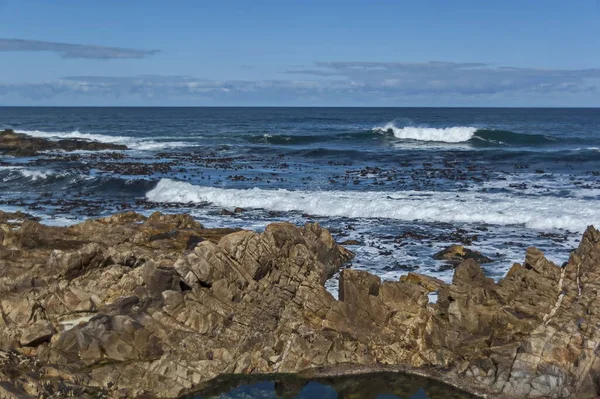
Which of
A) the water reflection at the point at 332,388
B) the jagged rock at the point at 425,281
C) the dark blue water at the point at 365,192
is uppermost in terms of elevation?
the jagged rock at the point at 425,281

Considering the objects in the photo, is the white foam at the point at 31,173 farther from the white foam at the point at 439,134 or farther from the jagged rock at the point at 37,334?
the white foam at the point at 439,134

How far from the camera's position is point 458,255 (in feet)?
82.8

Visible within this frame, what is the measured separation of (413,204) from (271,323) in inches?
773

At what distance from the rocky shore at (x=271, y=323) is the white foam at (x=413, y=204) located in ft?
42.2

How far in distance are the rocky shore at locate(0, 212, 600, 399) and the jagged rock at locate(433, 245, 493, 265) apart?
565 centimetres

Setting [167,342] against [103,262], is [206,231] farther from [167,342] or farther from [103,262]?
[167,342]

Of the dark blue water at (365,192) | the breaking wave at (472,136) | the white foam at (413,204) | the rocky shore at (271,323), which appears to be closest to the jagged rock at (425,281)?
the rocky shore at (271,323)

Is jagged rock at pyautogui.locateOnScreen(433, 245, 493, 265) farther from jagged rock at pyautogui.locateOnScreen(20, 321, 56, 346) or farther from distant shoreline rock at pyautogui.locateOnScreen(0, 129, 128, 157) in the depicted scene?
distant shoreline rock at pyautogui.locateOnScreen(0, 129, 128, 157)

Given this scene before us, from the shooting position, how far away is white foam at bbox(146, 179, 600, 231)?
32.2 metres

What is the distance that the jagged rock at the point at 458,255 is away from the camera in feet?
81.4

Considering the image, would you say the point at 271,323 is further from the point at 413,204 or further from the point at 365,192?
the point at 365,192

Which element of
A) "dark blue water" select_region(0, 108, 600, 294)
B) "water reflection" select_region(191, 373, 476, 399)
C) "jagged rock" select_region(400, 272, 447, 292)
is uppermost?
"jagged rock" select_region(400, 272, 447, 292)

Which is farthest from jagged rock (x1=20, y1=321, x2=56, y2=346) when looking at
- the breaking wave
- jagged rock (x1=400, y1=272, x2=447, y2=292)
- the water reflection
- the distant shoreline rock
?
the breaking wave

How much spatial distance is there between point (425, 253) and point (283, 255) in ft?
29.9
